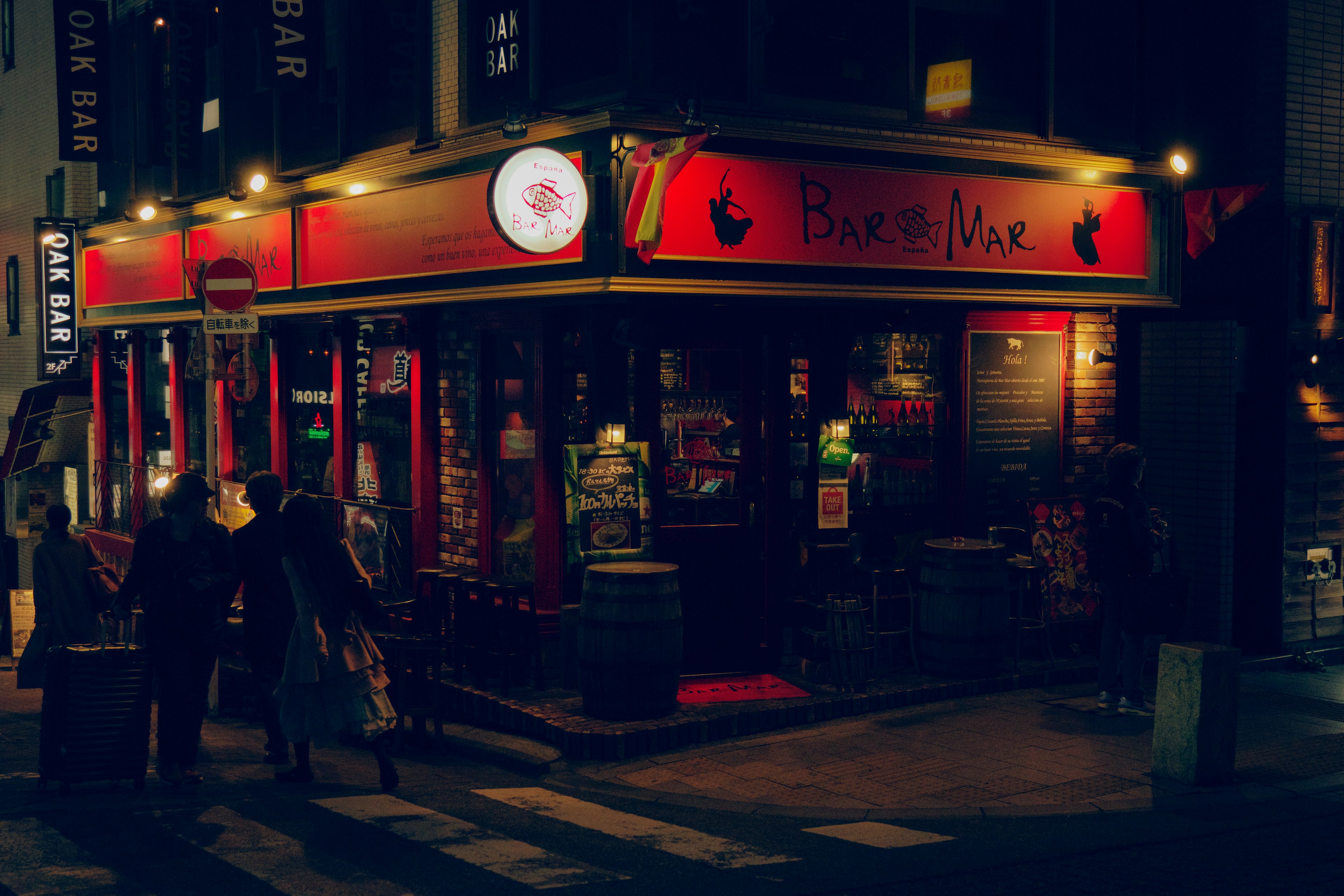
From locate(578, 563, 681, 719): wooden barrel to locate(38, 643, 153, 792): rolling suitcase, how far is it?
2.85m

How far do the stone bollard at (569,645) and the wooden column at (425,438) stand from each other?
2.19 m

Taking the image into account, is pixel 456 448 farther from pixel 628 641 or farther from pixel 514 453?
pixel 628 641

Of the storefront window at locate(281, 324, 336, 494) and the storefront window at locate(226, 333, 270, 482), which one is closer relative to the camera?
the storefront window at locate(281, 324, 336, 494)

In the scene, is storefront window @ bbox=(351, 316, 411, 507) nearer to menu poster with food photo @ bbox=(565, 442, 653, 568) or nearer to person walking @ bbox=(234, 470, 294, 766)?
menu poster with food photo @ bbox=(565, 442, 653, 568)

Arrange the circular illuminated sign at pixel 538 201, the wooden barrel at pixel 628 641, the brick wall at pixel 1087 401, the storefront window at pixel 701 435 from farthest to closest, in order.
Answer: the brick wall at pixel 1087 401, the storefront window at pixel 701 435, the circular illuminated sign at pixel 538 201, the wooden barrel at pixel 628 641

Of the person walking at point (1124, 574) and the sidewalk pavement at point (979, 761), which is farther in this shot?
the person walking at point (1124, 574)

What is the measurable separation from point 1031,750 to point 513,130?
550 centimetres

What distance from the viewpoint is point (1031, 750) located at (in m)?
8.38

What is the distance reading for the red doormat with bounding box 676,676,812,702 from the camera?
952 cm

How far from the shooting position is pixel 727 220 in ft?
30.3

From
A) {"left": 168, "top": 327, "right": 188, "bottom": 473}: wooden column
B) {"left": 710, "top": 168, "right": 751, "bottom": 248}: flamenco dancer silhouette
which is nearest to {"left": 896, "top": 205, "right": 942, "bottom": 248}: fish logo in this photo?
{"left": 710, "top": 168, "right": 751, "bottom": 248}: flamenco dancer silhouette

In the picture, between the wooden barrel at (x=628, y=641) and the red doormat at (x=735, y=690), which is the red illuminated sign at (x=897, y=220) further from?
the red doormat at (x=735, y=690)

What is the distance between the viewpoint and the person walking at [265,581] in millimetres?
7750

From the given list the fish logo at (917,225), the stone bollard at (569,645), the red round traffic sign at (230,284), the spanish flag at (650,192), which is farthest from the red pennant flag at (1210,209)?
the red round traffic sign at (230,284)
